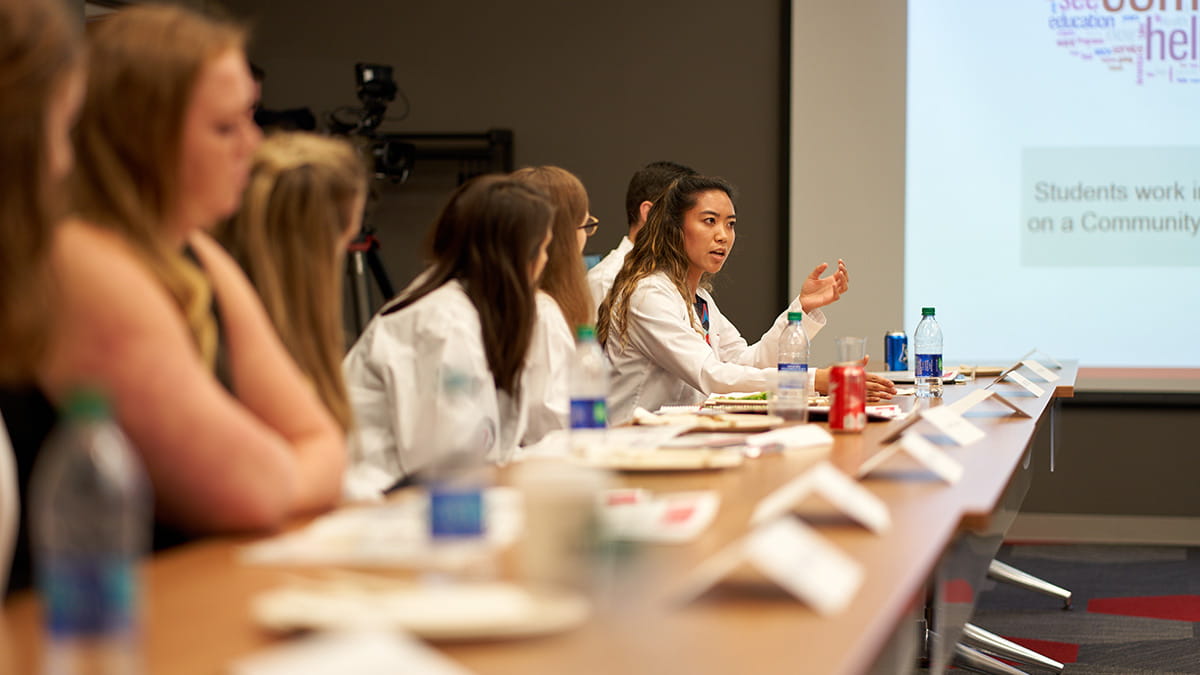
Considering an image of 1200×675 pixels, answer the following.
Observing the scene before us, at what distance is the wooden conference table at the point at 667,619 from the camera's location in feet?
2.98

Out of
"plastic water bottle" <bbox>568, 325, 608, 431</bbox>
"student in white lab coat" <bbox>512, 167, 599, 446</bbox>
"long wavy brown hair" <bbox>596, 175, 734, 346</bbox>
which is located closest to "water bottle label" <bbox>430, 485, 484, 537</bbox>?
"plastic water bottle" <bbox>568, 325, 608, 431</bbox>

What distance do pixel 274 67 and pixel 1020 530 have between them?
13.4 ft

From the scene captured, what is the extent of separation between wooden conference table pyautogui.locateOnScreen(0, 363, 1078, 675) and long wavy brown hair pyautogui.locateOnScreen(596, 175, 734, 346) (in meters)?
2.20

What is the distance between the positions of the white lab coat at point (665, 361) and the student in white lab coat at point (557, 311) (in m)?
0.39

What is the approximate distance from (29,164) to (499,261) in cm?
130

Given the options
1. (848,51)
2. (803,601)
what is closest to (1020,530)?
(848,51)

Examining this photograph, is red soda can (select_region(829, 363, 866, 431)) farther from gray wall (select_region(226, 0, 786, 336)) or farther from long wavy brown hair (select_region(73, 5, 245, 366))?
gray wall (select_region(226, 0, 786, 336))

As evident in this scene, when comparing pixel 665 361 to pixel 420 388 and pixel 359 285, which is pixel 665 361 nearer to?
pixel 420 388

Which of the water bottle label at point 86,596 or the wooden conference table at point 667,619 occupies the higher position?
the water bottle label at point 86,596

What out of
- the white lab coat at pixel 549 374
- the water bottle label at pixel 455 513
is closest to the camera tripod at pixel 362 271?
the white lab coat at pixel 549 374

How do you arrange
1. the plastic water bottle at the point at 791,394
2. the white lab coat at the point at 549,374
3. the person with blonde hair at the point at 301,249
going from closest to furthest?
the person with blonde hair at the point at 301,249 < the plastic water bottle at the point at 791,394 < the white lab coat at the point at 549,374

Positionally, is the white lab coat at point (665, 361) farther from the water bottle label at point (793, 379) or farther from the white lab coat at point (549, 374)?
the water bottle label at point (793, 379)

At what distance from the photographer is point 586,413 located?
2.13 meters

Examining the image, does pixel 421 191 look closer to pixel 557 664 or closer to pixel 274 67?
pixel 274 67
